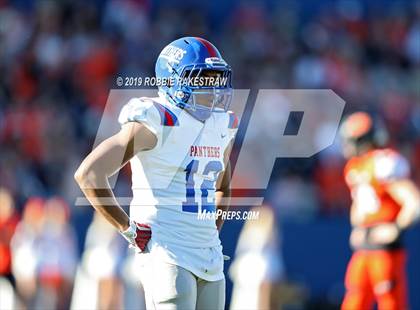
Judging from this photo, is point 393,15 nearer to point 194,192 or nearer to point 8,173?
point 8,173

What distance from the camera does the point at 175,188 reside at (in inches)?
163

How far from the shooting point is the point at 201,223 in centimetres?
418

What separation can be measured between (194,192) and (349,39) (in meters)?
7.48

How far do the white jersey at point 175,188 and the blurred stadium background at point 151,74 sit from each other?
4.27 metres

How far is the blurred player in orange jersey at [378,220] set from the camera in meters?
7.21

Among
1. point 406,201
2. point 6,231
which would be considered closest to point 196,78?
point 406,201

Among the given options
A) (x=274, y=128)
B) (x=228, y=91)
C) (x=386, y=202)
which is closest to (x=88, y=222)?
(x=274, y=128)

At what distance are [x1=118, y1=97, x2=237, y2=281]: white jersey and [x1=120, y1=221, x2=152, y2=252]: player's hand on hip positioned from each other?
0.11 ft

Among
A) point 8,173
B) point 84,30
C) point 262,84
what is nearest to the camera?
point 8,173

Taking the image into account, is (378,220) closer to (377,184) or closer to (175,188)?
(377,184)

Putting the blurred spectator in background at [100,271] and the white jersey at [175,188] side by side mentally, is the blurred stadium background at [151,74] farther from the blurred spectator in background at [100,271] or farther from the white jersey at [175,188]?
the white jersey at [175,188]

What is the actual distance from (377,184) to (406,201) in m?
0.27

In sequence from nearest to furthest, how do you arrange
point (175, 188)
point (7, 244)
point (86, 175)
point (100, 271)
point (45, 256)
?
point (86, 175), point (175, 188), point (100, 271), point (45, 256), point (7, 244)

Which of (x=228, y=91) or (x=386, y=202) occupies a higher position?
(x=228, y=91)
